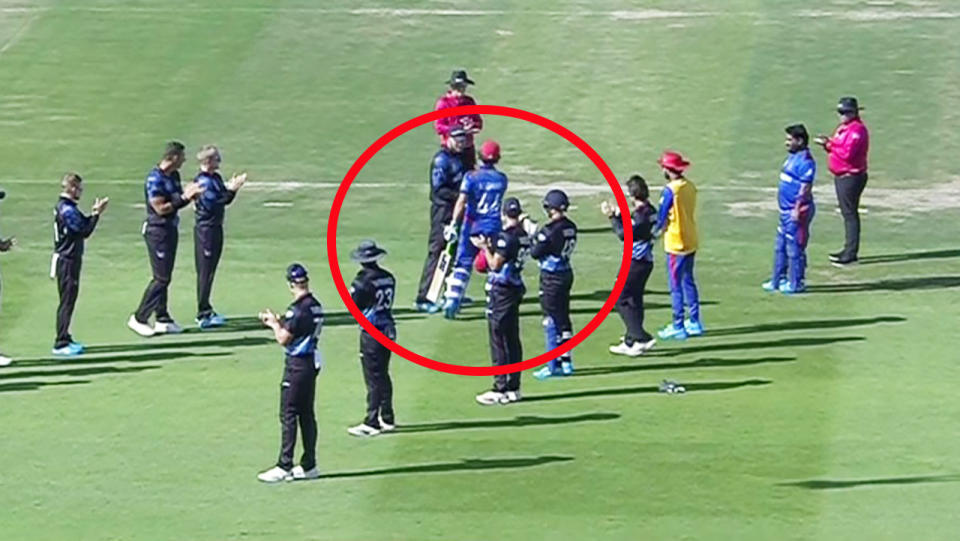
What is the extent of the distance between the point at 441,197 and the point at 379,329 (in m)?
4.43

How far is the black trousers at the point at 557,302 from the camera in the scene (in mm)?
22578

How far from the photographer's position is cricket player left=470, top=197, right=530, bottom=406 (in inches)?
866

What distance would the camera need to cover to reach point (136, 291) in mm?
25875

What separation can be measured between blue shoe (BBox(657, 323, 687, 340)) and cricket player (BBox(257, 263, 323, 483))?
539 centimetres

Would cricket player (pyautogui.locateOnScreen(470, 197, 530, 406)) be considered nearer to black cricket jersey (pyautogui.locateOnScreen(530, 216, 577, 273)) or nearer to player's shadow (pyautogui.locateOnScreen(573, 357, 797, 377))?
black cricket jersey (pyautogui.locateOnScreen(530, 216, 577, 273))

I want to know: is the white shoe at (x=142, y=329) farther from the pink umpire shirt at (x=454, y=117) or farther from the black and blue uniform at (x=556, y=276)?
the pink umpire shirt at (x=454, y=117)

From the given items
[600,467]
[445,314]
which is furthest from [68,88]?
[600,467]

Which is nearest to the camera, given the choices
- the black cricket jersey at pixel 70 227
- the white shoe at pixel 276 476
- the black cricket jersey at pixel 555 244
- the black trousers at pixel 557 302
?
the white shoe at pixel 276 476

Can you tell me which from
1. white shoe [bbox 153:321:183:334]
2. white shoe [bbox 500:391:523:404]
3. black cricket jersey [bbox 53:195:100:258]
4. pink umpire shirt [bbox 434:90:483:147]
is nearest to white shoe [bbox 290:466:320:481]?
white shoe [bbox 500:391:523:404]

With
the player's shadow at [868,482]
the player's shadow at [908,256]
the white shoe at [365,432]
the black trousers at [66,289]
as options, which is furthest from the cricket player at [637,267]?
the black trousers at [66,289]

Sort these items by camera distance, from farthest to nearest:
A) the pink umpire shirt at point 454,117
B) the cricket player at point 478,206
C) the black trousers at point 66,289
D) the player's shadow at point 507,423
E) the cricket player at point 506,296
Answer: the pink umpire shirt at point 454,117 → the cricket player at point 478,206 → the black trousers at point 66,289 → the cricket player at point 506,296 → the player's shadow at point 507,423

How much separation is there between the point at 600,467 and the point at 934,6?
18827mm

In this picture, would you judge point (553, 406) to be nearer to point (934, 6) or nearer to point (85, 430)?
point (85, 430)

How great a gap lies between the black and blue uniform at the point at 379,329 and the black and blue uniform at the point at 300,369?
105 centimetres
